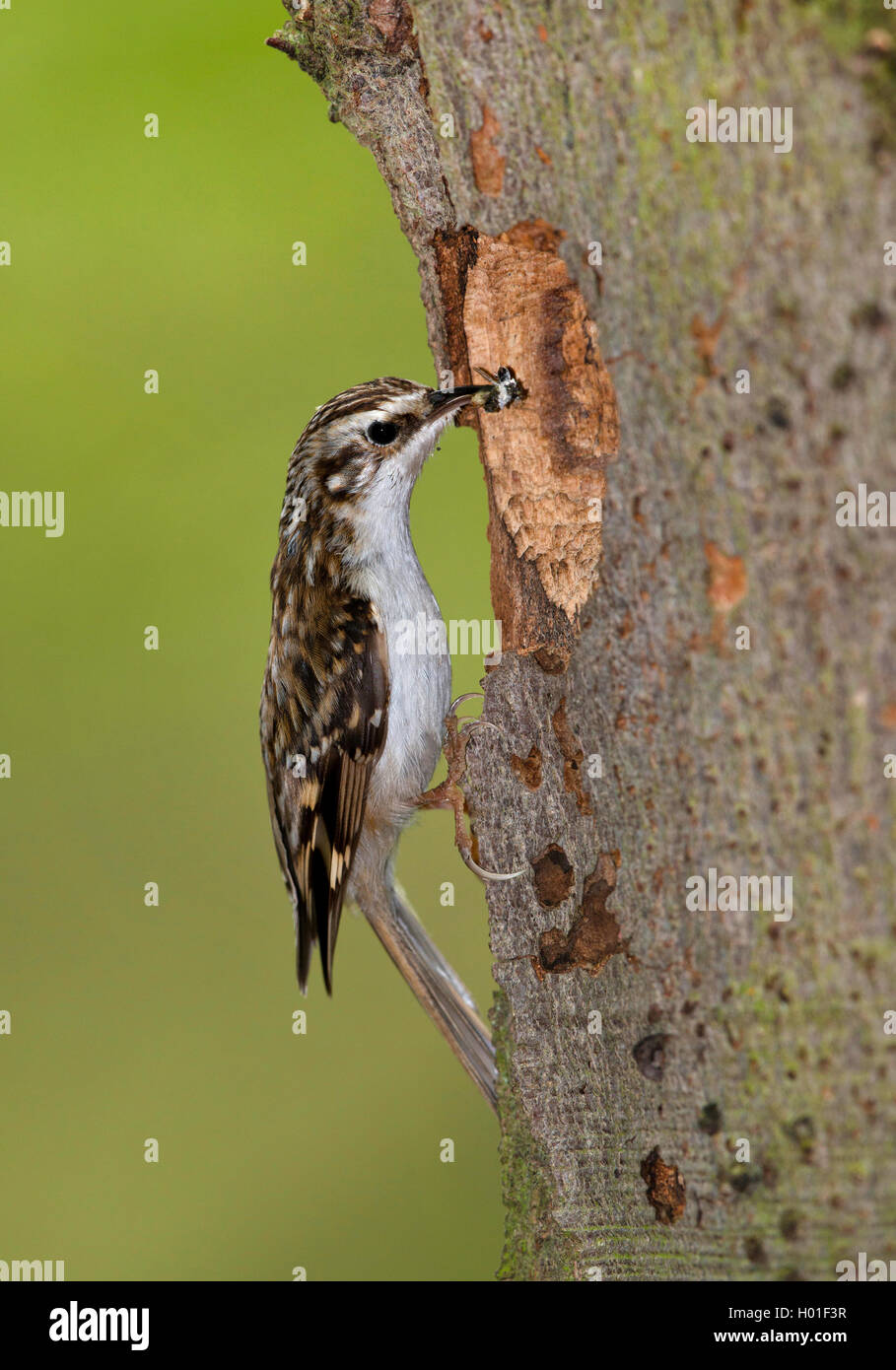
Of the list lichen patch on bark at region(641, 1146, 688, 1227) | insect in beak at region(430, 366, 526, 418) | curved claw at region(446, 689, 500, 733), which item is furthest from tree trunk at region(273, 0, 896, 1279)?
insect in beak at region(430, 366, 526, 418)

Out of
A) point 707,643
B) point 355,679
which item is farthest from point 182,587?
point 707,643

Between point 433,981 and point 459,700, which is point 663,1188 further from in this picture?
point 459,700

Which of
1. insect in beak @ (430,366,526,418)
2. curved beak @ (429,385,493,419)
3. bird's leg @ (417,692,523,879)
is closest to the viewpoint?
insect in beak @ (430,366,526,418)

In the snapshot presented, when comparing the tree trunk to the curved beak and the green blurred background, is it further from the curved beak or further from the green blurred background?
the green blurred background

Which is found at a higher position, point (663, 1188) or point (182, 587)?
point (182, 587)

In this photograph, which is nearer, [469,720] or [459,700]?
[469,720]

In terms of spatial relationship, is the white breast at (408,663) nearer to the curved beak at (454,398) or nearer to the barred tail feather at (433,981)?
the barred tail feather at (433,981)

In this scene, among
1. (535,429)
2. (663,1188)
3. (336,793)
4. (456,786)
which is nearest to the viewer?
(663,1188)
